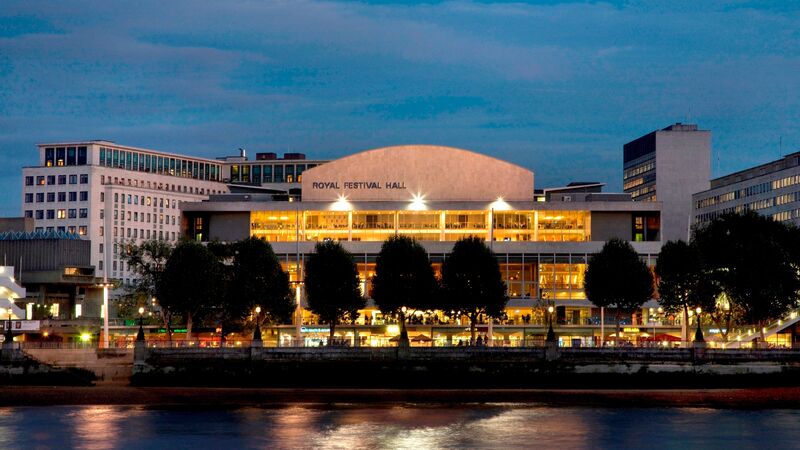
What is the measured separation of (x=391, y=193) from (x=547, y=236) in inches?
812

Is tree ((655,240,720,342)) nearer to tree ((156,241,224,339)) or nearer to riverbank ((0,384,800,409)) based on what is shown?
riverbank ((0,384,800,409))

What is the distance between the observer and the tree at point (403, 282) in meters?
140

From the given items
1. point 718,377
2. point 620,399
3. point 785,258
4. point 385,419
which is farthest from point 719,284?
point 385,419

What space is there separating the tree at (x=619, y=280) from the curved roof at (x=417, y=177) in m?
34.8

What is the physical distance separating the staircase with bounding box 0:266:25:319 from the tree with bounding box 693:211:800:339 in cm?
8035

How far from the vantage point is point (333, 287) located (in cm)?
13862

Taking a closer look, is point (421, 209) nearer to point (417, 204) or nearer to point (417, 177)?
point (417, 204)

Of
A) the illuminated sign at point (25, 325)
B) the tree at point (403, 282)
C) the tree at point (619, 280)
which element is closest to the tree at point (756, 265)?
the tree at point (619, 280)

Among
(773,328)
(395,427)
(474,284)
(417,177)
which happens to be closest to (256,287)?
(474,284)

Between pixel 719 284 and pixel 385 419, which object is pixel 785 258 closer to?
pixel 719 284

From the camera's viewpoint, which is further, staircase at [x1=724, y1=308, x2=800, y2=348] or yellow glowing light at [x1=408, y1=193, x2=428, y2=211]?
yellow glowing light at [x1=408, y1=193, x2=428, y2=211]

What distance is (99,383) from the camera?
11450 cm

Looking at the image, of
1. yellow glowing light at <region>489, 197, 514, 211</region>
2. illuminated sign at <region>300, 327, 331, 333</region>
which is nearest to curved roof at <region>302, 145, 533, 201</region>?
yellow glowing light at <region>489, 197, 514, 211</region>

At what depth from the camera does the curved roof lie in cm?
17550
